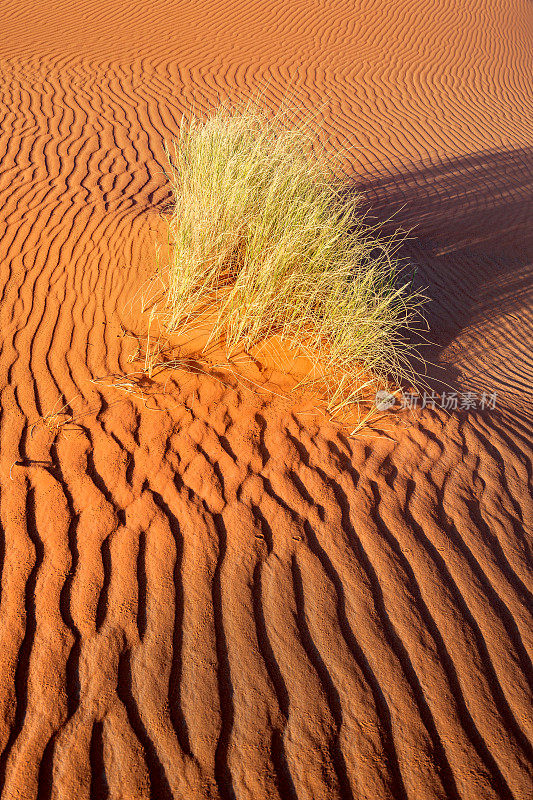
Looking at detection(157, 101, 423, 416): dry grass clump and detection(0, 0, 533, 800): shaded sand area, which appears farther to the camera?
detection(157, 101, 423, 416): dry grass clump

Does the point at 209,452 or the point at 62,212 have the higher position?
the point at 62,212

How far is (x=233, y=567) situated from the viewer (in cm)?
256

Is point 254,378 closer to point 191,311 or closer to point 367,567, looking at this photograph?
point 191,311

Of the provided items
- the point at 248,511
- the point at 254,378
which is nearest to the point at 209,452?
the point at 248,511

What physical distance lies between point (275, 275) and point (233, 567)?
6.65 ft

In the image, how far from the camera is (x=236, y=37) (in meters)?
12.2

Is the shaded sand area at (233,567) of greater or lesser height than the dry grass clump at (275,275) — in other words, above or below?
below

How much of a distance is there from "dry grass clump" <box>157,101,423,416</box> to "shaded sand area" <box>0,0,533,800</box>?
0.48 m

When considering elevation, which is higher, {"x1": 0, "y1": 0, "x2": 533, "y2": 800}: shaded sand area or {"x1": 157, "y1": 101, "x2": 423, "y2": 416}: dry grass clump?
{"x1": 157, "y1": 101, "x2": 423, "y2": 416}: dry grass clump

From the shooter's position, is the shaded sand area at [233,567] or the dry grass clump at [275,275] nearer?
the shaded sand area at [233,567]

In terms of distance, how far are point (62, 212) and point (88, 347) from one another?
87.2 inches

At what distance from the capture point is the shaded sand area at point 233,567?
6.61ft

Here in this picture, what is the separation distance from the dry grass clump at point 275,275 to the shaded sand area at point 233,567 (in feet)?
1.56

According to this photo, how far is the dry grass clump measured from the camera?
3.65 meters
